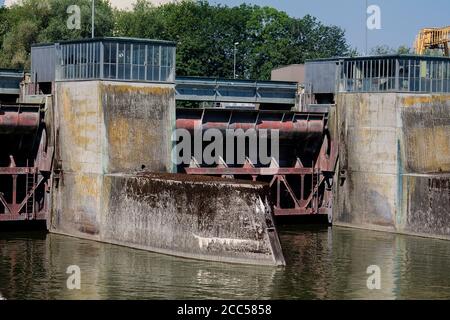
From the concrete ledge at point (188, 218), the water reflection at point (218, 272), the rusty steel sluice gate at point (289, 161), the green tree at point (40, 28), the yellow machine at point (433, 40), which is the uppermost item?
the green tree at point (40, 28)

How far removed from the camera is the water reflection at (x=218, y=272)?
132 ft

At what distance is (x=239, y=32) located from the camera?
13988 cm

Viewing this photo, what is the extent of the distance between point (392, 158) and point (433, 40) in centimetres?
2808

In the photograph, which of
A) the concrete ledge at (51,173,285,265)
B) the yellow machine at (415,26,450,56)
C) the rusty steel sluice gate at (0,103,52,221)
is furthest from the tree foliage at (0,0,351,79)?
the concrete ledge at (51,173,285,265)

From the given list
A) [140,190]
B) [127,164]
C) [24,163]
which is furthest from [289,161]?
[140,190]

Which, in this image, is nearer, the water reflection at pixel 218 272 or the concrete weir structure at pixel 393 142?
the water reflection at pixel 218 272

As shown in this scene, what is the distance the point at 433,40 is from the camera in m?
85.0

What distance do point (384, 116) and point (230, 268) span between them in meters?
20.7

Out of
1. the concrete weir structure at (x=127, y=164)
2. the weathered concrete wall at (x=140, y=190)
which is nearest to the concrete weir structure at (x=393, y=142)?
the concrete weir structure at (x=127, y=164)

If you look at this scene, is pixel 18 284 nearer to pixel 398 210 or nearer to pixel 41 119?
pixel 41 119

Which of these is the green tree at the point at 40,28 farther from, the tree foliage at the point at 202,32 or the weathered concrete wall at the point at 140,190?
the weathered concrete wall at the point at 140,190

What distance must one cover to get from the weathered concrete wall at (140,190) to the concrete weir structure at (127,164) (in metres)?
0.06

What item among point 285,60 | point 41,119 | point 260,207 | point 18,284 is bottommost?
point 18,284

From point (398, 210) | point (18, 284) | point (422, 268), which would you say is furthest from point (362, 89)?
point (18, 284)
